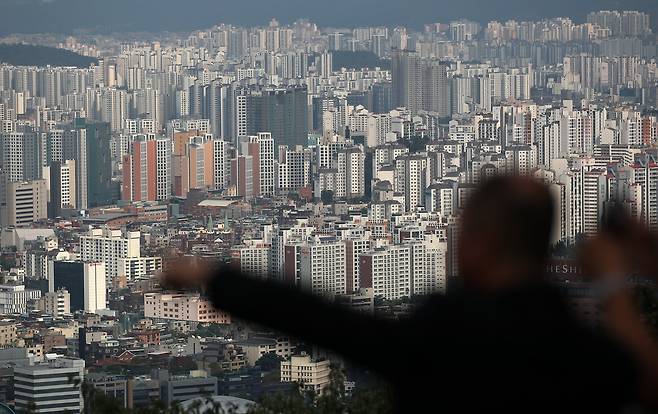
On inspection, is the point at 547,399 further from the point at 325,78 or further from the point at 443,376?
the point at 325,78

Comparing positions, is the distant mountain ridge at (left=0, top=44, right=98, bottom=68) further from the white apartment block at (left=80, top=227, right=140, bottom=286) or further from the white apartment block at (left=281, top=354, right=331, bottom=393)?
the white apartment block at (left=281, top=354, right=331, bottom=393)

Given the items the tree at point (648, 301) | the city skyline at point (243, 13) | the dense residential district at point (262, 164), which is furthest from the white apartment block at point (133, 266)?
the city skyline at point (243, 13)

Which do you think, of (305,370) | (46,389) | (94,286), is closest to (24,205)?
(94,286)

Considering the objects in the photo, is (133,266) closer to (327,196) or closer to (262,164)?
(327,196)

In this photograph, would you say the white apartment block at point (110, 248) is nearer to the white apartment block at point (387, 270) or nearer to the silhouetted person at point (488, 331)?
the white apartment block at point (387, 270)

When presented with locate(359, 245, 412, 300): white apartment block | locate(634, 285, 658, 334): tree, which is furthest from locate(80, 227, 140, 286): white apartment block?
locate(634, 285, 658, 334): tree

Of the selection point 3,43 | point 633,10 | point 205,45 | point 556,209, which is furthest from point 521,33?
point 556,209
